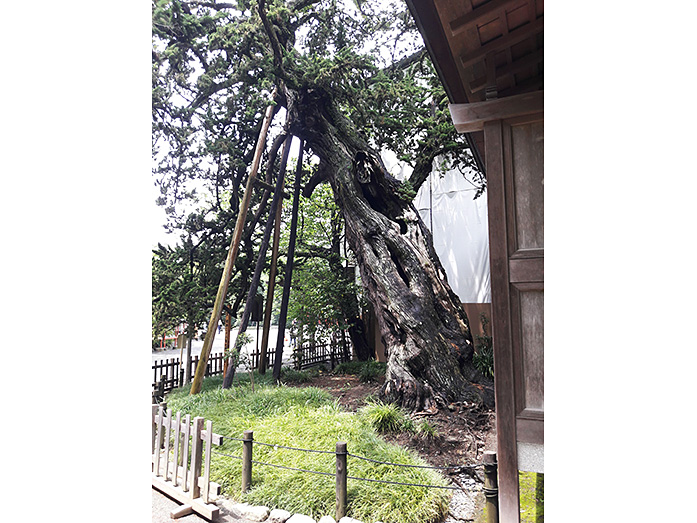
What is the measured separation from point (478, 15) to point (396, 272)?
294 centimetres

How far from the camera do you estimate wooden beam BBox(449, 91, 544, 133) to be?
1196 millimetres

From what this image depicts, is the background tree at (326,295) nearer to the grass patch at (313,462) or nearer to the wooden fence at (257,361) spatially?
the wooden fence at (257,361)

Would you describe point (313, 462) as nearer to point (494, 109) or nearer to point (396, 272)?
point (396, 272)

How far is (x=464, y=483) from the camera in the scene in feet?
8.04

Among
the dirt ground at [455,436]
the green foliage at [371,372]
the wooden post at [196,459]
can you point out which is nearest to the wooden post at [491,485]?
the dirt ground at [455,436]

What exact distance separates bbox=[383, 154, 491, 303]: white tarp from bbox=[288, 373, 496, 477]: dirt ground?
237 centimetres

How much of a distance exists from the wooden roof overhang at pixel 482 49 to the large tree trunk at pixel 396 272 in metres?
2.52

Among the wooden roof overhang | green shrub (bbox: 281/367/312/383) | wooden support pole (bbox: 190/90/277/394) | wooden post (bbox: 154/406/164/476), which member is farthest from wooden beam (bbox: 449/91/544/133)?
green shrub (bbox: 281/367/312/383)

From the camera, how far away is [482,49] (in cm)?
120

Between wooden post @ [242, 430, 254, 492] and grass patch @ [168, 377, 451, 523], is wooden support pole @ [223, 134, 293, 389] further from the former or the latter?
wooden post @ [242, 430, 254, 492]

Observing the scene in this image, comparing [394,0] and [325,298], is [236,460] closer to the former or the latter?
[325,298]
